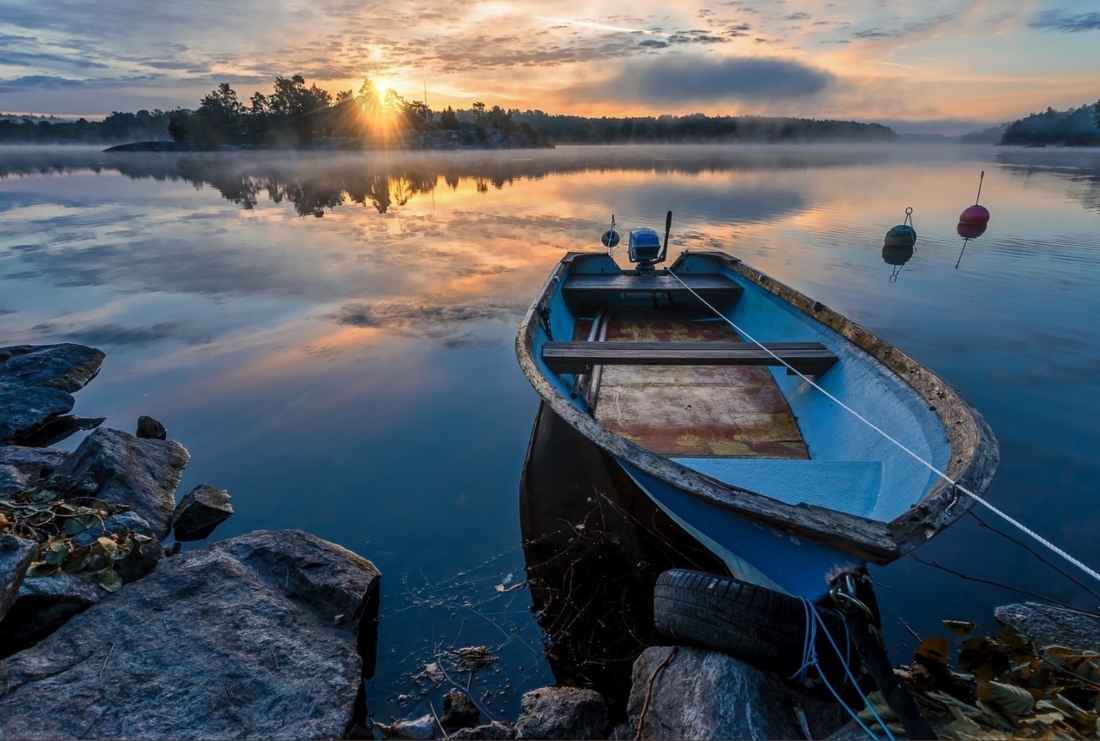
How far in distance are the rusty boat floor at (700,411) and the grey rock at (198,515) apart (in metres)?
4.23

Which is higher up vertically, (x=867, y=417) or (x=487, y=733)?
(x=867, y=417)

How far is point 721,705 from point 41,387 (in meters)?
9.74

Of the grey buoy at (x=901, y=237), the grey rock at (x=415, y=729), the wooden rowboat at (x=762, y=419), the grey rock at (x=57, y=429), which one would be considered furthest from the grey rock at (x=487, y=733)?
the grey buoy at (x=901, y=237)

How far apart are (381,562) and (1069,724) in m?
4.70

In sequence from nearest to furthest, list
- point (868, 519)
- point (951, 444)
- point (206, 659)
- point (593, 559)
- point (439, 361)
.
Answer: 1. point (868, 519)
2. point (206, 659)
3. point (951, 444)
4. point (593, 559)
5. point (439, 361)

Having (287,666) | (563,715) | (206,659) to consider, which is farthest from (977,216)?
(206,659)

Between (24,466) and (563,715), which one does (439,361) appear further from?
(563,715)

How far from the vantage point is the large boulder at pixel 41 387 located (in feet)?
22.5

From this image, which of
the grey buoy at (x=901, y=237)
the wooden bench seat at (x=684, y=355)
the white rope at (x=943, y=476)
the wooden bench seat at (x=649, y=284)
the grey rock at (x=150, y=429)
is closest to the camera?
the white rope at (x=943, y=476)

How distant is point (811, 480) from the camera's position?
153 inches

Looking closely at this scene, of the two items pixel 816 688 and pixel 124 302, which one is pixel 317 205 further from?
pixel 816 688

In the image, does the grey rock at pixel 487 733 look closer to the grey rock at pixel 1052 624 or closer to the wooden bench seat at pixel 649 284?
the grey rock at pixel 1052 624

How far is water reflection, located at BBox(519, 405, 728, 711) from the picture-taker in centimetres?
395

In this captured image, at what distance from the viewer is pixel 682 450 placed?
533 centimetres
